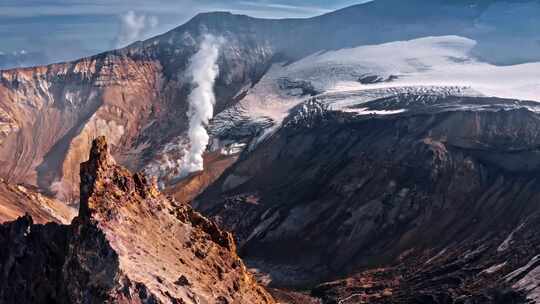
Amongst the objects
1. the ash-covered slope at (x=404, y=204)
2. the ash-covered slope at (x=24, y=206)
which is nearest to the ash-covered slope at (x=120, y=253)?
the ash-covered slope at (x=24, y=206)

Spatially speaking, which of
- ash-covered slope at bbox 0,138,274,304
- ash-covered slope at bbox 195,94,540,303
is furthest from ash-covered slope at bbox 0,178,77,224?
ash-covered slope at bbox 0,138,274,304

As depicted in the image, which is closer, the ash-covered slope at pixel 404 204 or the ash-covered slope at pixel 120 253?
the ash-covered slope at pixel 120 253

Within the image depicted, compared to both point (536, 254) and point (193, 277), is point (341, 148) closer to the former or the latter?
point (536, 254)

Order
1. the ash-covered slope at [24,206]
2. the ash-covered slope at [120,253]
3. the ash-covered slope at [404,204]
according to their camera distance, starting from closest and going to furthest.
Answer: the ash-covered slope at [120,253] < the ash-covered slope at [24,206] < the ash-covered slope at [404,204]

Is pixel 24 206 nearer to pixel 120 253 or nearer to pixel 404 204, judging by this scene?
pixel 120 253

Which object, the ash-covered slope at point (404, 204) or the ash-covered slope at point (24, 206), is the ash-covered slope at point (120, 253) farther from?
the ash-covered slope at point (404, 204)
